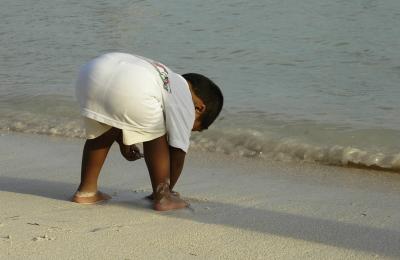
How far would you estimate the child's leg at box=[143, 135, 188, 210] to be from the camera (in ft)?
11.4

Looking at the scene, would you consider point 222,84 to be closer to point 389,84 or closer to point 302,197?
point 389,84

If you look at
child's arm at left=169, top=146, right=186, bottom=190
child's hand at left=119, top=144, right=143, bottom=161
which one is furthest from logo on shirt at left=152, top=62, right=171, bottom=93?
child's hand at left=119, top=144, right=143, bottom=161

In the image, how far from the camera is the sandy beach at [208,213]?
2.95 meters

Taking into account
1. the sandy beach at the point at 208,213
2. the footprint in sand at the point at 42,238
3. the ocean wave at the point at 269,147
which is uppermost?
the footprint in sand at the point at 42,238

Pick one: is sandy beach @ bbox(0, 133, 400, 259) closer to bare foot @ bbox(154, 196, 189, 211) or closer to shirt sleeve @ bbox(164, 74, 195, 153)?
bare foot @ bbox(154, 196, 189, 211)

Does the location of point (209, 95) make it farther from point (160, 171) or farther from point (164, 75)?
point (160, 171)

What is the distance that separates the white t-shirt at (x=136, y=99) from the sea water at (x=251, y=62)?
1656 millimetres

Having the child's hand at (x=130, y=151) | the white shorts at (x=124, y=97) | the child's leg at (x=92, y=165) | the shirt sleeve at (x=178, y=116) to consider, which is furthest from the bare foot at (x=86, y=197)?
the shirt sleeve at (x=178, y=116)

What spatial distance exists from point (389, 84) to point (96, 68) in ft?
13.9

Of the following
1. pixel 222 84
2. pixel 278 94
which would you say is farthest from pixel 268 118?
pixel 222 84

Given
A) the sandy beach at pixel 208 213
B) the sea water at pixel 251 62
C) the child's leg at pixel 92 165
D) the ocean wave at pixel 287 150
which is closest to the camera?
the sandy beach at pixel 208 213

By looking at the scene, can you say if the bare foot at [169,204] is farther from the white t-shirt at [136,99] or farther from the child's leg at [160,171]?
the white t-shirt at [136,99]

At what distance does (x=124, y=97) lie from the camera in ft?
11.1

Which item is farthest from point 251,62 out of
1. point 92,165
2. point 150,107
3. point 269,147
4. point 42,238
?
point 42,238
